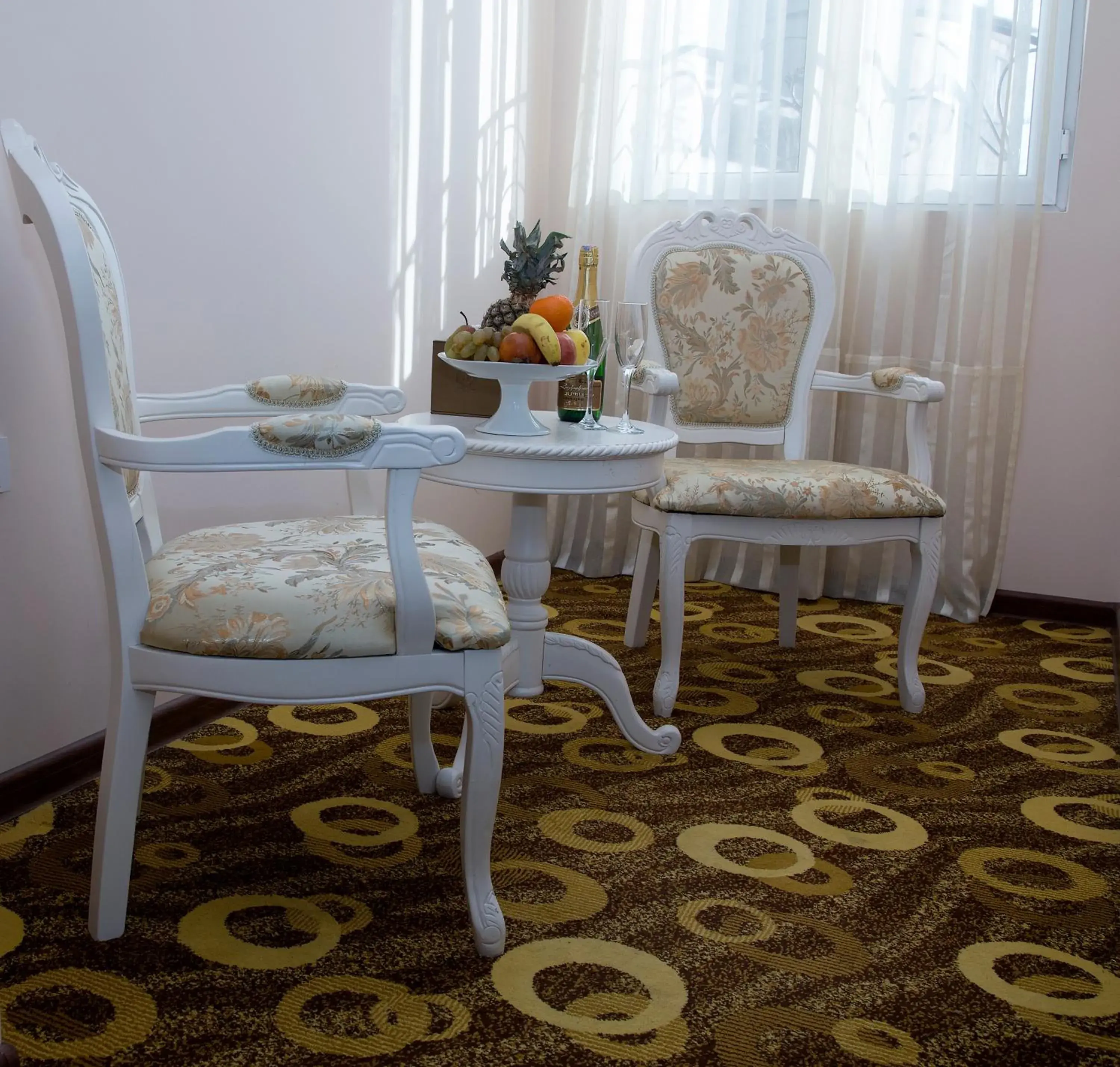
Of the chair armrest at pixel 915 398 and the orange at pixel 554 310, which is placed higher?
the orange at pixel 554 310

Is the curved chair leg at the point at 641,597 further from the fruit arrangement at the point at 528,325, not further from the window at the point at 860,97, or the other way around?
the window at the point at 860,97

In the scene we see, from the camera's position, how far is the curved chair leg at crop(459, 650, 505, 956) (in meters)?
1.41

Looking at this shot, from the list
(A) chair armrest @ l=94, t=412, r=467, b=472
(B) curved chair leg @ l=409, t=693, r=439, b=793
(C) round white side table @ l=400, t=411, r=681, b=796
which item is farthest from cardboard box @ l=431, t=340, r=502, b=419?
(A) chair armrest @ l=94, t=412, r=467, b=472

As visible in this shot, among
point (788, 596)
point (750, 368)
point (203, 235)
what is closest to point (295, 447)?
point (203, 235)

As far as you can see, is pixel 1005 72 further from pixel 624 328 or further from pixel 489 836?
pixel 489 836

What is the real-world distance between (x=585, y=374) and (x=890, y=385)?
88 centimetres

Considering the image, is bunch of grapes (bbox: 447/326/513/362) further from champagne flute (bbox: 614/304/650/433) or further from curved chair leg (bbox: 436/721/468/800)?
curved chair leg (bbox: 436/721/468/800)

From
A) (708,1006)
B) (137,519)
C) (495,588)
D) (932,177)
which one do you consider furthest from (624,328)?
(932,177)

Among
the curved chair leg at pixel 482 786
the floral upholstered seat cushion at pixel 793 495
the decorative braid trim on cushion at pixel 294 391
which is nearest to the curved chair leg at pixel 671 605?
the floral upholstered seat cushion at pixel 793 495

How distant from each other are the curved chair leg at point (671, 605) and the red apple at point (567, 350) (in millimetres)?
550

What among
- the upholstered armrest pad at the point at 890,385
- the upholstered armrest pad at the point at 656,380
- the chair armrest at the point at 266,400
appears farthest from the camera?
the upholstered armrest pad at the point at 890,385

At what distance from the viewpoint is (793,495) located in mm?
2336

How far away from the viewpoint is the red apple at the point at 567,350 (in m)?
1.86

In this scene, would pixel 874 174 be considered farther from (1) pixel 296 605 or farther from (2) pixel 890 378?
(1) pixel 296 605
